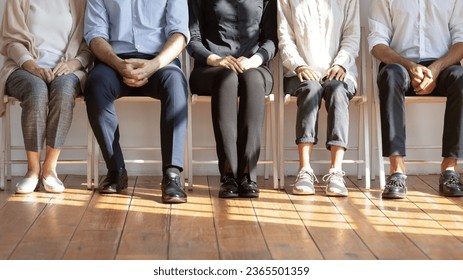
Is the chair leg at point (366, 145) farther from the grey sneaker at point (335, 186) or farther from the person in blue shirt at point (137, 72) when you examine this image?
the person in blue shirt at point (137, 72)

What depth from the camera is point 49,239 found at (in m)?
3.18

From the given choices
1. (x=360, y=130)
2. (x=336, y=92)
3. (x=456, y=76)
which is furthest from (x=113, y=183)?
(x=456, y=76)

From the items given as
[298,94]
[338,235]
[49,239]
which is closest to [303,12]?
[298,94]

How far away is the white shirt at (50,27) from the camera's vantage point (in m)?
4.40

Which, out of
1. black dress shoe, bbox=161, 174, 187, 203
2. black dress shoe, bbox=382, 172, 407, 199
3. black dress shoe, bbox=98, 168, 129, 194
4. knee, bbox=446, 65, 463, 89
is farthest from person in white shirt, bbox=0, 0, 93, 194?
knee, bbox=446, 65, 463, 89

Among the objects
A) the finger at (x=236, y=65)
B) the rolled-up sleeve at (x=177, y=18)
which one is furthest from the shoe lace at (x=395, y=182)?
the rolled-up sleeve at (x=177, y=18)

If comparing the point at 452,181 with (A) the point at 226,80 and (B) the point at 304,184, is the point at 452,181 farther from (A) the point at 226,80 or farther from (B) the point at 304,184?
(A) the point at 226,80

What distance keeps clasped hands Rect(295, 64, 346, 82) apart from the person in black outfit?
162mm

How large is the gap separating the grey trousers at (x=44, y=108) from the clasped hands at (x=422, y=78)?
1.75m

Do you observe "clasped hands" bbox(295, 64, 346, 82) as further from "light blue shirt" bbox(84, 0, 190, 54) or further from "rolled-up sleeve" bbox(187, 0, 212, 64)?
"light blue shirt" bbox(84, 0, 190, 54)

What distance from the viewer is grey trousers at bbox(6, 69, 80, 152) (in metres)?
4.14

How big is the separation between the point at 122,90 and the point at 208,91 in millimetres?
444

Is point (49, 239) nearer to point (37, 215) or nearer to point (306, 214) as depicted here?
point (37, 215)

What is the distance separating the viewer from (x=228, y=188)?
4.11 metres
